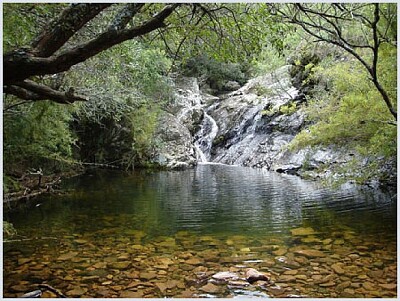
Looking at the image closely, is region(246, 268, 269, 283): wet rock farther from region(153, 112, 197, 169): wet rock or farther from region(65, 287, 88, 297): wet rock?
region(153, 112, 197, 169): wet rock

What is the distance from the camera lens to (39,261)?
6.48 m

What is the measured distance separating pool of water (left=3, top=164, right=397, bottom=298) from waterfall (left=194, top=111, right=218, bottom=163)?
1340 cm

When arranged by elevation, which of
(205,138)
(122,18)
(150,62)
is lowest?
(122,18)

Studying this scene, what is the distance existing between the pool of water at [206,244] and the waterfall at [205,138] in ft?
44.0

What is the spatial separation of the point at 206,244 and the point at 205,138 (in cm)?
1993

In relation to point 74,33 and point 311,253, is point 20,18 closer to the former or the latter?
point 74,33

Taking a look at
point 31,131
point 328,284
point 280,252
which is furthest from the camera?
point 31,131

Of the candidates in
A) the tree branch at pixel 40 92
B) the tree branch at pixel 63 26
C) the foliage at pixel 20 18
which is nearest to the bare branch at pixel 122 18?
the tree branch at pixel 63 26

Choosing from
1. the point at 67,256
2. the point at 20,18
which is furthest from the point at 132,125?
the point at 20,18

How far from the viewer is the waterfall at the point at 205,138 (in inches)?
1049

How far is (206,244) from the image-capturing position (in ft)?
24.3

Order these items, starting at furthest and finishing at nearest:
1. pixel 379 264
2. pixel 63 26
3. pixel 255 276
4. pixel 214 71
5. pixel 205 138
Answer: pixel 214 71 < pixel 205 138 < pixel 379 264 < pixel 255 276 < pixel 63 26

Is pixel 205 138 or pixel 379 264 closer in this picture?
pixel 379 264

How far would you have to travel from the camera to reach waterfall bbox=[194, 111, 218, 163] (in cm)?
2666
